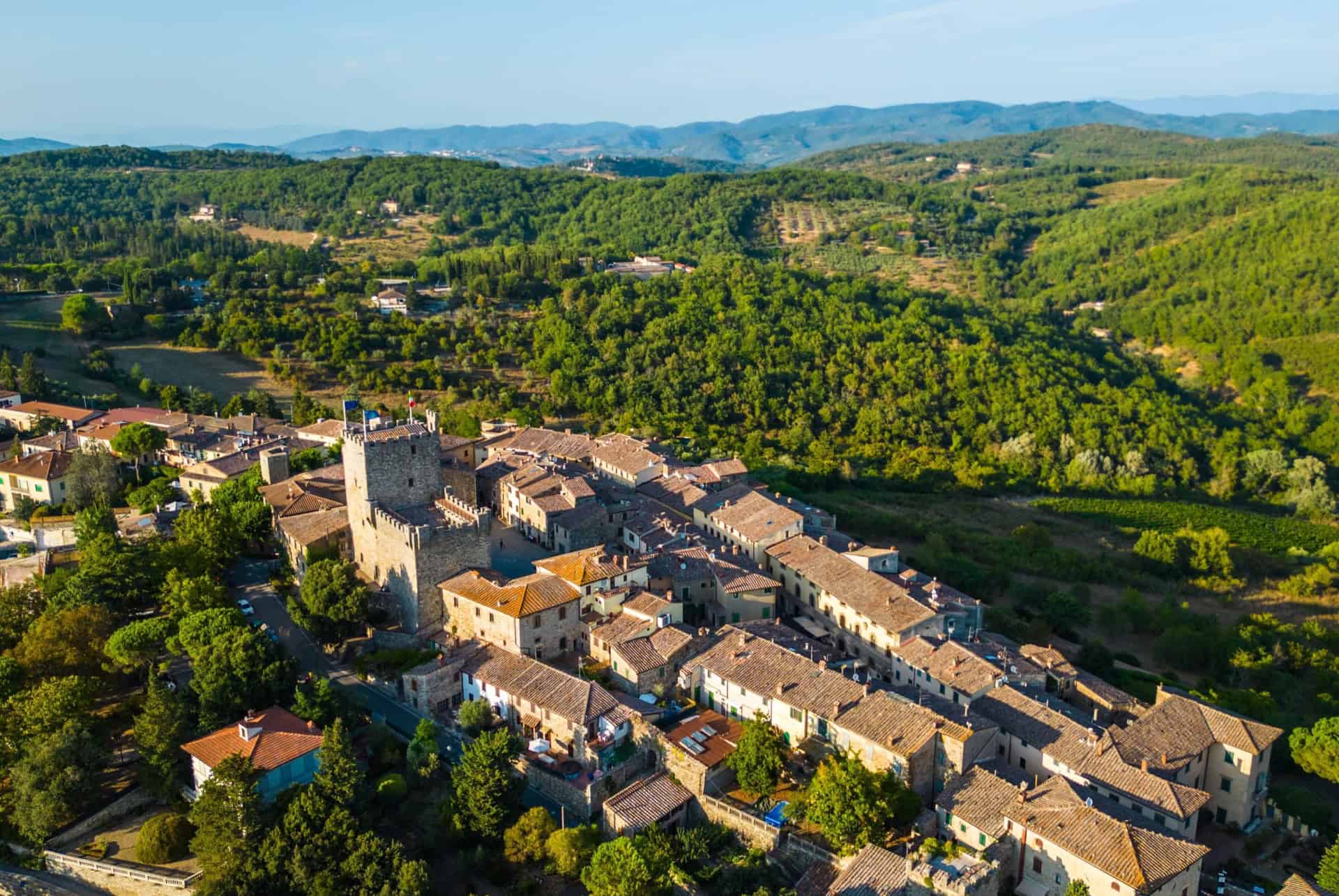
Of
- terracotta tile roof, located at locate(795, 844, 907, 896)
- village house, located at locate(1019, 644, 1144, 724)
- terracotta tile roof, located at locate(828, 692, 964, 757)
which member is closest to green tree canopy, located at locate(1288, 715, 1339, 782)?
village house, located at locate(1019, 644, 1144, 724)

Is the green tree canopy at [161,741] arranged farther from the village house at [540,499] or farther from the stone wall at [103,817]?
the village house at [540,499]

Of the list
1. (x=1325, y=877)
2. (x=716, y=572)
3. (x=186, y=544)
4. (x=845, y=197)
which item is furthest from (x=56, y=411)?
(x=845, y=197)

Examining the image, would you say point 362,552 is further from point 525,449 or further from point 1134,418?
point 1134,418

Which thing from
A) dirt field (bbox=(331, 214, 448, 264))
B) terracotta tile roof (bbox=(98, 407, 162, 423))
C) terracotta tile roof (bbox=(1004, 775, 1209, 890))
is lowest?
terracotta tile roof (bbox=(1004, 775, 1209, 890))

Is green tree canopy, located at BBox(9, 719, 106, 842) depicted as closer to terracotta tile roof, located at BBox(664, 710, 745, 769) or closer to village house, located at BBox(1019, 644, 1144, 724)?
terracotta tile roof, located at BBox(664, 710, 745, 769)

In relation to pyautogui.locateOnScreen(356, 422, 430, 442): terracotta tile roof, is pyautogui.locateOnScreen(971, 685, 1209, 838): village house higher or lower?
lower

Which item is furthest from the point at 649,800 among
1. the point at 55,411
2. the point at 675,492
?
the point at 55,411

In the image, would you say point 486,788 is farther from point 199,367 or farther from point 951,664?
point 199,367
